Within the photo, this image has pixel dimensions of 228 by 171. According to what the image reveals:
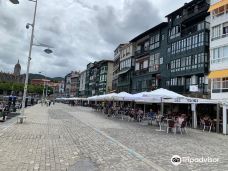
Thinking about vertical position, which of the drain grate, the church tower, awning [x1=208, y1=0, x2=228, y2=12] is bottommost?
the drain grate

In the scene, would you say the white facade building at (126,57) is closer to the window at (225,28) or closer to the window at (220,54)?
the window at (220,54)

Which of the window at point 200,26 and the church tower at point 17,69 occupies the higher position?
the church tower at point 17,69

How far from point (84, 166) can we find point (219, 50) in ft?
102

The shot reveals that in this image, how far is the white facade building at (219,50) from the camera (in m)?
34.6

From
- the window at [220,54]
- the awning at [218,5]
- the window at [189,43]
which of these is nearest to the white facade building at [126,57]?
the window at [189,43]

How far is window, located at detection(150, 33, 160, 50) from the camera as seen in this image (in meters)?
54.5

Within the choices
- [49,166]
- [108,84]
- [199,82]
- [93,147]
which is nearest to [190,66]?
[199,82]

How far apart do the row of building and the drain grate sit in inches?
1102

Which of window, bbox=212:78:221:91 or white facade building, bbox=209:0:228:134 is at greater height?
white facade building, bbox=209:0:228:134

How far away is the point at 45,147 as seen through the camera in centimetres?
1147

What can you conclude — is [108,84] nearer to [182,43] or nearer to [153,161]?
[182,43]

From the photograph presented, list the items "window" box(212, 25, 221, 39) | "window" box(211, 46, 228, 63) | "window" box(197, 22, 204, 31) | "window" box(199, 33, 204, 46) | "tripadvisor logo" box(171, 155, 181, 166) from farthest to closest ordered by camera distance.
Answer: "window" box(197, 22, 204, 31) → "window" box(199, 33, 204, 46) → "window" box(212, 25, 221, 39) → "window" box(211, 46, 228, 63) → "tripadvisor logo" box(171, 155, 181, 166)

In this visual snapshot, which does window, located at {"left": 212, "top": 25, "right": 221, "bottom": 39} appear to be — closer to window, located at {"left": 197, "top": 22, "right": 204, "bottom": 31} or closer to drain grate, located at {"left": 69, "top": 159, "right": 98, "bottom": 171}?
window, located at {"left": 197, "top": 22, "right": 204, "bottom": 31}

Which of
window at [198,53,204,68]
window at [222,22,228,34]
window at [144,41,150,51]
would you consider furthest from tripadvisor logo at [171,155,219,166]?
window at [144,41,150,51]
